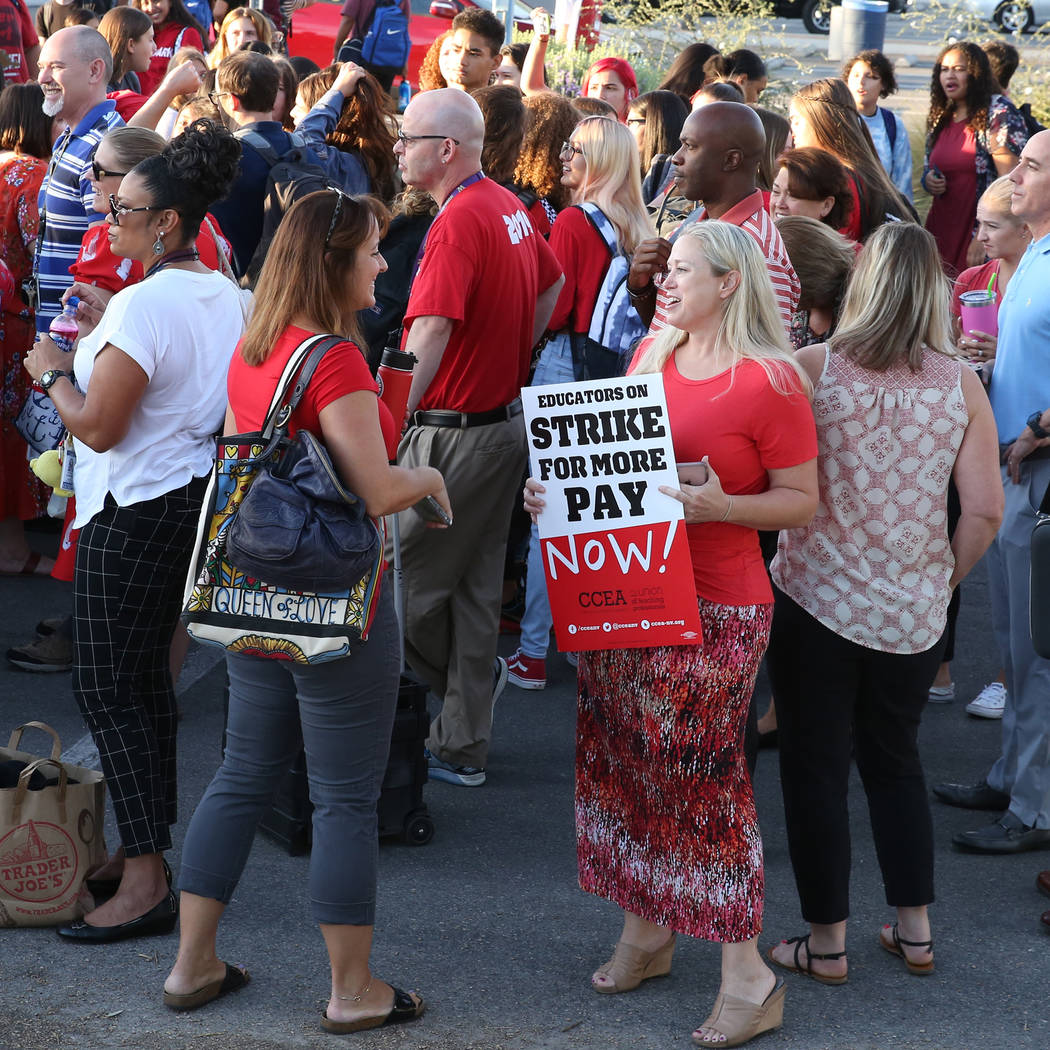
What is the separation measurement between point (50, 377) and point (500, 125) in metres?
2.47

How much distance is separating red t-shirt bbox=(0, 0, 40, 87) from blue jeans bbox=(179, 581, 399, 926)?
710cm

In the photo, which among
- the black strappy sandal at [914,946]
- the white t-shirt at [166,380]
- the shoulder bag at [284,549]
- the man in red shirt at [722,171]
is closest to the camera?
the shoulder bag at [284,549]

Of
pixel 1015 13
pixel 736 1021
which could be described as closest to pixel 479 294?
pixel 736 1021

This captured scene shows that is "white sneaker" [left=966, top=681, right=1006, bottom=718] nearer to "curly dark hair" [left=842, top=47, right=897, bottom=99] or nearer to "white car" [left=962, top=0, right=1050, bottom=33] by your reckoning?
"curly dark hair" [left=842, top=47, right=897, bottom=99]

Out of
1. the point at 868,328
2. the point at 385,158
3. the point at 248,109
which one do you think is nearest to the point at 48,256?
the point at 248,109

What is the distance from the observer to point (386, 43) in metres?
8.98

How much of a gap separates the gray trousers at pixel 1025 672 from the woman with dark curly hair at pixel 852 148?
5.26 ft

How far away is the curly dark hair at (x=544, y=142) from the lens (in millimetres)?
6246

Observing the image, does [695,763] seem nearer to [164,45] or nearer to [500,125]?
[500,125]

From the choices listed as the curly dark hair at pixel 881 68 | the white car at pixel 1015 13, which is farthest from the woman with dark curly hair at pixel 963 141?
the white car at pixel 1015 13

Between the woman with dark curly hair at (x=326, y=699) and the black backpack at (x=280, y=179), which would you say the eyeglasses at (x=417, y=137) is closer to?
the black backpack at (x=280, y=179)

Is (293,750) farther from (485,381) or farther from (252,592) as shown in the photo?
(485,381)

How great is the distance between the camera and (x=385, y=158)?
6.74 meters

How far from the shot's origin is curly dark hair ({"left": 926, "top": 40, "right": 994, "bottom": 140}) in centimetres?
895
